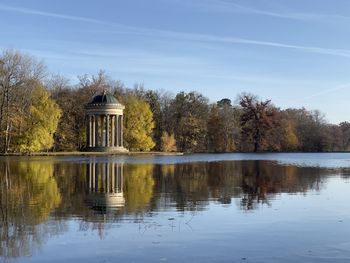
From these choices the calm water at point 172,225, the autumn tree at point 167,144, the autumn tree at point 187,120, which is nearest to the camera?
the calm water at point 172,225

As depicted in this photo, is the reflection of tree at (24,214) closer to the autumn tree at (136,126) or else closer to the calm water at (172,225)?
the calm water at (172,225)

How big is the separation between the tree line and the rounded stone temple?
4.45m

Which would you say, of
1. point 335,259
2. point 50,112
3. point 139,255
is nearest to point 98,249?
point 139,255

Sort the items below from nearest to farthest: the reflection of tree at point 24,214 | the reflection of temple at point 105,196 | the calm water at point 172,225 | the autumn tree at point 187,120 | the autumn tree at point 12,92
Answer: the calm water at point 172,225 < the reflection of tree at point 24,214 < the reflection of temple at point 105,196 < the autumn tree at point 12,92 < the autumn tree at point 187,120

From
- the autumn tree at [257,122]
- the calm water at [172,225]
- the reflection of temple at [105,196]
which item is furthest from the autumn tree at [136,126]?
the calm water at [172,225]

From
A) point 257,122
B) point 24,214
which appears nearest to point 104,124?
point 257,122

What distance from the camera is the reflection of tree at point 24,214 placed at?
35.9 feet

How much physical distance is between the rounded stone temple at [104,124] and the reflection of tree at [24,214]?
62392 mm

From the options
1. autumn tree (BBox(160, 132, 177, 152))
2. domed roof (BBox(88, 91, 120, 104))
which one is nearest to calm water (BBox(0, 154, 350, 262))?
domed roof (BBox(88, 91, 120, 104))

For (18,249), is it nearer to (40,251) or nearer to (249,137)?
(40,251)

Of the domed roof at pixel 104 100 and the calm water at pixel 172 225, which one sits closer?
the calm water at pixel 172 225

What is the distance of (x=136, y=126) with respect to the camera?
99.2 m

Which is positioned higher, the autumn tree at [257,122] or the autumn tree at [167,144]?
the autumn tree at [257,122]

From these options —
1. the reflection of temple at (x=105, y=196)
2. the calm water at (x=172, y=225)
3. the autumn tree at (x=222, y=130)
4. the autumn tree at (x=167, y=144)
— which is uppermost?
the autumn tree at (x=222, y=130)
